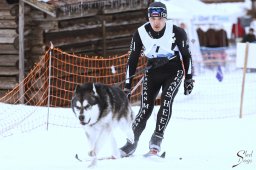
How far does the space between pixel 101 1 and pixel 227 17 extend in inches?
495

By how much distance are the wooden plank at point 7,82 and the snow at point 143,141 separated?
0.97 metres

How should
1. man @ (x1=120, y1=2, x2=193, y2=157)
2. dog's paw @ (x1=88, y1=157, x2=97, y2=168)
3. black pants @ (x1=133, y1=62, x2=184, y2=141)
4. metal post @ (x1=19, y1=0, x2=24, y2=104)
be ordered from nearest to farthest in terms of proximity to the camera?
1. dog's paw @ (x1=88, y1=157, x2=97, y2=168)
2. man @ (x1=120, y1=2, x2=193, y2=157)
3. black pants @ (x1=133, y1=62, x2=184, y2=141)
4. metal post @ (x1=19, y1=0, x2=24, y2=104)

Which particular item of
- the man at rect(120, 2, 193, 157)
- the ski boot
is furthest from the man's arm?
the ski boot

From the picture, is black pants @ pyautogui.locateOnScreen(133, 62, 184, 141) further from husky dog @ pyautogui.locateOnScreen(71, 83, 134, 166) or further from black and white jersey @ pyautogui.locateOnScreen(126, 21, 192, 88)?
husky dog @ pyautogui.locateOnScreen(71, 83, 134, 166)

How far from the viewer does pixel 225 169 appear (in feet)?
18.5

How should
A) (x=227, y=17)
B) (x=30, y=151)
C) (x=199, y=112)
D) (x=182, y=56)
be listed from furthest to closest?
(x=227, y=17)
(x=199, y=112)
(x=30, y=151)
(x=182, y=56)

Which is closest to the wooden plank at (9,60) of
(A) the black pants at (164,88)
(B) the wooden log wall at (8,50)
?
(B) the wooden log wall at (8,50)

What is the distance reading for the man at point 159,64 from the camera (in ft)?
20.2

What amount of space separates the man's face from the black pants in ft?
1.37

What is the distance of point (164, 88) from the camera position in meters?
6.36

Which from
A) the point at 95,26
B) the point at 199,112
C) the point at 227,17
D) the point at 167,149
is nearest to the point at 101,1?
the point at 95,26

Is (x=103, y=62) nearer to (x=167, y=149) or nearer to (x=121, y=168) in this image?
(x=167, y=149)

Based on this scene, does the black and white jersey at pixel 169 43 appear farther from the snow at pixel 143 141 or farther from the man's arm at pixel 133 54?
the snow at pixel 143 141

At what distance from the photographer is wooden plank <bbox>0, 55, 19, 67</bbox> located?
11773 millimetres
